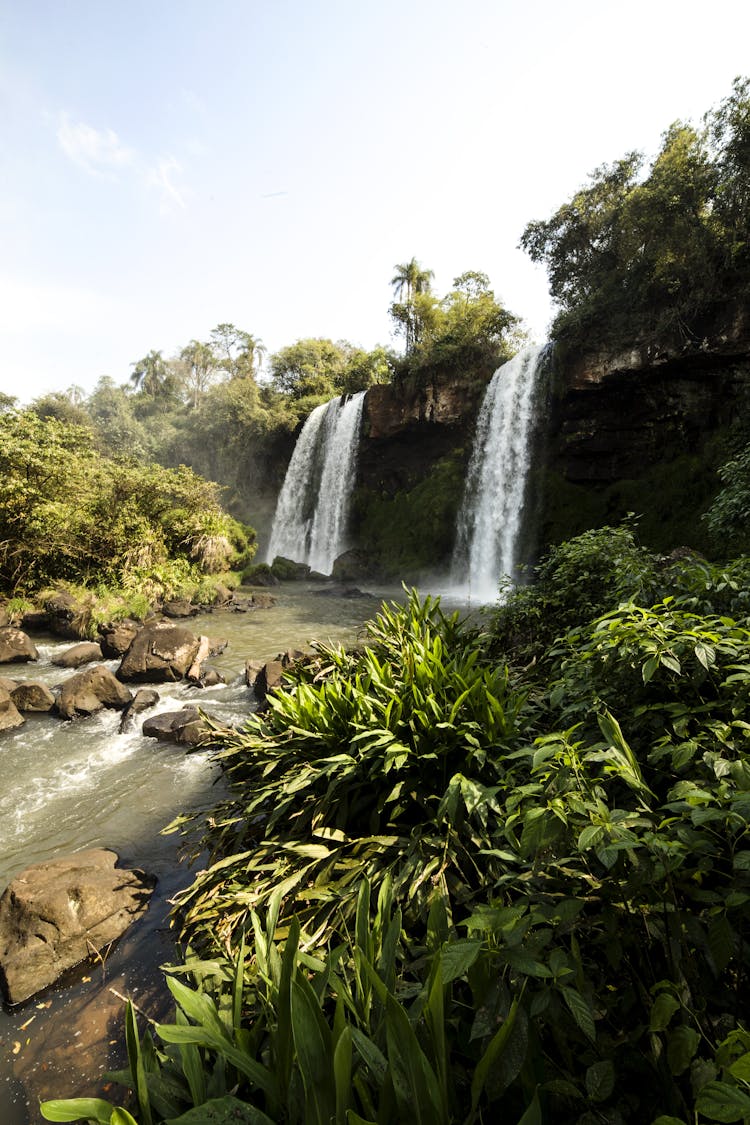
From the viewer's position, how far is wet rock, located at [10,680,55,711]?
7.30 m

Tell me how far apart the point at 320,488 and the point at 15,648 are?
62.8 ft

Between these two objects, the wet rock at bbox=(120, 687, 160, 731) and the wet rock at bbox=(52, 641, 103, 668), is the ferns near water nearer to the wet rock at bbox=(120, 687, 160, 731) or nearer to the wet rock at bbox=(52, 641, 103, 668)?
the wet rock at bbox=(120, 687, 160, 731)

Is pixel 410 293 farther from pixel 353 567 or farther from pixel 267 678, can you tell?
pixel 267 678

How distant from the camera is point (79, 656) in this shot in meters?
9.71

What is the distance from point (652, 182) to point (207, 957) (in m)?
19.4

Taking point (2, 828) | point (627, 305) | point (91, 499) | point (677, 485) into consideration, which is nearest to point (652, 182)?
point (627, 305)

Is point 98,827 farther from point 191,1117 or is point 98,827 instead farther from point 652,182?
point 652,182

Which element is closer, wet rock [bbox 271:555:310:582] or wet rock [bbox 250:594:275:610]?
wet rock [bbox 250:594:275:610]

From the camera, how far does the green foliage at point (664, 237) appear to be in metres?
12.9

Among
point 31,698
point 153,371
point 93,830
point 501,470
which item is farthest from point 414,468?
point 153,371

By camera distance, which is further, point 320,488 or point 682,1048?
point 320,488

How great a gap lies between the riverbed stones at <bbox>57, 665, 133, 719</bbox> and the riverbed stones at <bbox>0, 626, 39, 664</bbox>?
300 cm

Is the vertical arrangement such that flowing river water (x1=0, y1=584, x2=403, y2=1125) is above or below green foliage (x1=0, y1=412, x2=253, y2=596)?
below

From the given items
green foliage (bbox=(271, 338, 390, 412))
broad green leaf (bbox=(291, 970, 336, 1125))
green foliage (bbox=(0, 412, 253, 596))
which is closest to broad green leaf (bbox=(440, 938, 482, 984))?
broad green leaf (bbox=(291, 970, 336, 1125))
